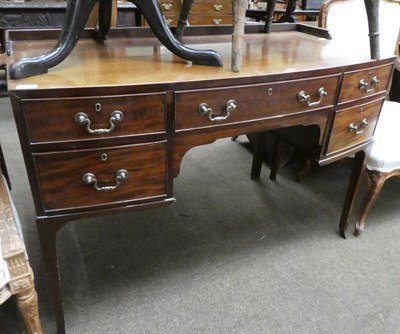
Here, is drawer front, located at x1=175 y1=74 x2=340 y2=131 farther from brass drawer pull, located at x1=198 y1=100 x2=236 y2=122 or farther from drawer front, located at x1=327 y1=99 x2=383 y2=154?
drawer front, located at x1=327 y1=99 x2=383 y2=154

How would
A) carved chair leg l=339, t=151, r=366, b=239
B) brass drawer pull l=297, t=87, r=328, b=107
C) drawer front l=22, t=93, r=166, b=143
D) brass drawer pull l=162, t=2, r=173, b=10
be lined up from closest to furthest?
drawer front l=22, t=93, r=166, b=143 < brass drawer pull l=297, t=87, r=328, b=107 < carved chair leg l=339, t=151, r=366, b=239 < brass drawer pull l=162, t=2, r=173, b=10

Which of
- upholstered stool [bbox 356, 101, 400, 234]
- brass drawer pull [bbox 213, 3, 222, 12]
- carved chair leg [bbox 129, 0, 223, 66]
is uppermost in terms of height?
carved chair leg [bbox 129, 0, 223, 66]

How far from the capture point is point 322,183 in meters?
1.86

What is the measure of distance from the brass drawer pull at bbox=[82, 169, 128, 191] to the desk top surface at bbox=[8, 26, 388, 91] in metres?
0.20

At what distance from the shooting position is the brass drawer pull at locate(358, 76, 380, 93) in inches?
42.1

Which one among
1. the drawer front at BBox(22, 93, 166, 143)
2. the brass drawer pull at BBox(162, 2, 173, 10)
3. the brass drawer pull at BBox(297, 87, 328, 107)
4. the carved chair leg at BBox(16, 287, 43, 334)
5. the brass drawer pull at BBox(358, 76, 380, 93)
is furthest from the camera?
the brass drawer pull at BBox(162, 2, 173, 10)

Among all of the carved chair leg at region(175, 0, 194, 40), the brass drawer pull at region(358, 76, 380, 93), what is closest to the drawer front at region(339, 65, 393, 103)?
the brass drawer pull at region(358, 76, 380, 93)

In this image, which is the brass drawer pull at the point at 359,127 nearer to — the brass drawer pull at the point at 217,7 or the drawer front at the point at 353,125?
the drawer front at the point at 353,125

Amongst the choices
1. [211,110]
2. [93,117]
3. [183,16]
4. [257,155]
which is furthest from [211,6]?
[93,117]

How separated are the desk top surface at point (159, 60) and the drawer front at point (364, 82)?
0.04m

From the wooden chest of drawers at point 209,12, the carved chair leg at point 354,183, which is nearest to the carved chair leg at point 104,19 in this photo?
the carved chair leg at point 354,183

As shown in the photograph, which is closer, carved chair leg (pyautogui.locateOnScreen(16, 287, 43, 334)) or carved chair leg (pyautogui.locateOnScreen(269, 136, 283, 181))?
carved chair leg (pyautogui.locateOnScreen(16, 287, 43, 334))

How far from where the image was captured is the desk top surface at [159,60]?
0.73 meters

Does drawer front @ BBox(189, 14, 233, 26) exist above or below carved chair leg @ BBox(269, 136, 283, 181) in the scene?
above
